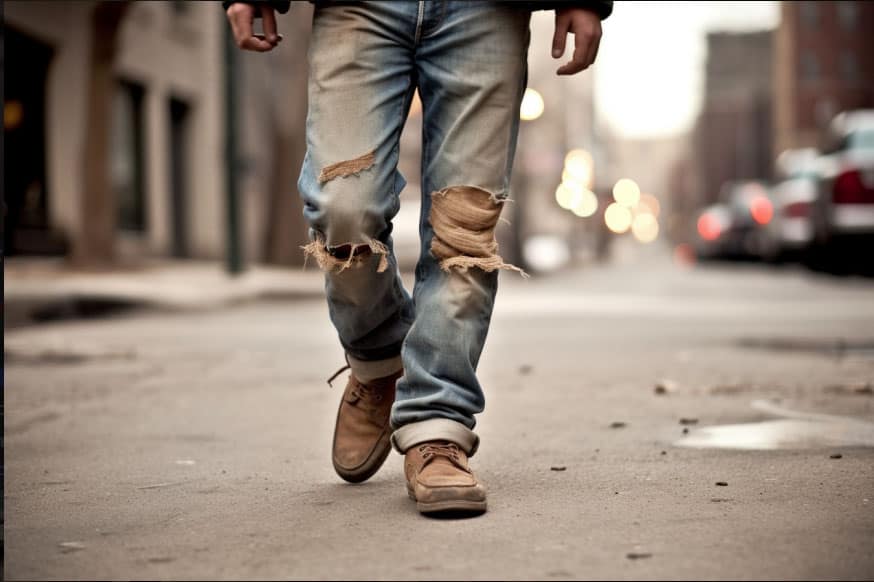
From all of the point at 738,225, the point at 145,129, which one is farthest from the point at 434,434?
the point at 738,225

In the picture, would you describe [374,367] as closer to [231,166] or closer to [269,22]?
[269,22]

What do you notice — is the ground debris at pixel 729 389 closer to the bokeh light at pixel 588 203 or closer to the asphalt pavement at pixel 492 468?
the asphalt pavement at pixel 492 468

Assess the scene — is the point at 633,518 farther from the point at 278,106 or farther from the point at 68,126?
the point at 278,106

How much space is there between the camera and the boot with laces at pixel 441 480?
3.30m

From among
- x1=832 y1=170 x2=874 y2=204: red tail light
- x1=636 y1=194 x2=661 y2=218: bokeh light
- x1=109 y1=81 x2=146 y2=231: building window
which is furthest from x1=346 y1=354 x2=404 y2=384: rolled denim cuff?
x1=636 y1=194 x2=661 y2=218: bokeh light

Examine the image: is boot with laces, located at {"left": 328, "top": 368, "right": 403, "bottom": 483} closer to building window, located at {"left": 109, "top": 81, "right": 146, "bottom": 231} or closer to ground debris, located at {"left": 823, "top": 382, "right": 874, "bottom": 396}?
ground debris, located at {"left": 823, "top": 382, "right": 874, "bottom": 396}

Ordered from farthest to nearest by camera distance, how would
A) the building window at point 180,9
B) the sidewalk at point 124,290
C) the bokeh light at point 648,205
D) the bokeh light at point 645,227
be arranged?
the bokeh light at point 648,205 < the bokeh light at point 645,227 < the building window at point 180,9 < the sidewalk at point 124,290

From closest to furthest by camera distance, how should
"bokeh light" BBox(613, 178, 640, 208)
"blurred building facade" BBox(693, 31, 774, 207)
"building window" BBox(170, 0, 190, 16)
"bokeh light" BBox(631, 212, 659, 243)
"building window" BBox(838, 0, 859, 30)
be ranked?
"building window" BBox(170, 0, 190, 16) → "building window" BBox(838, 0, 859, 30) → "blurred building facade" BBox(693, 31, 774, 207) → "bokeh light" BBox(613, 178, 640, 208) → "bokeh light" BBox(631, 212, 659, 243)

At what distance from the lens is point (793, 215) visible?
70.4ft

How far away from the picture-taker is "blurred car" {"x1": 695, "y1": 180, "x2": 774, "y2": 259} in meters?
26.8

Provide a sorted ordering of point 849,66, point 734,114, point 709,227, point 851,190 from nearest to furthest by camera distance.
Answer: point 851,190, point 709,227, point 849,66, point 734,114

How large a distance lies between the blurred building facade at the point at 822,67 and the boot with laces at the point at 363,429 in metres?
73.7

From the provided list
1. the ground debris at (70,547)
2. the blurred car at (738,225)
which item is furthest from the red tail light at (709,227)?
the ground debris at (70,547)

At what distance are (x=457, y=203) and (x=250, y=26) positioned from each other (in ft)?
2.15
